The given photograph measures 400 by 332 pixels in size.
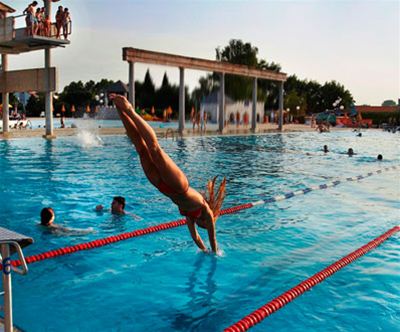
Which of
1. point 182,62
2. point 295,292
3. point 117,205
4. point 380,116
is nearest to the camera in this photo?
point 295,292

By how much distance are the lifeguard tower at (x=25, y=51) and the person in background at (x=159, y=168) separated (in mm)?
16741

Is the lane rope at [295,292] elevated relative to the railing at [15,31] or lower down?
lower down

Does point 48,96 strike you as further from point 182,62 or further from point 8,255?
point 8,255

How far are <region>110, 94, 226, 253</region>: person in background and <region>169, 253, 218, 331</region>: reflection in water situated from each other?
54 cm

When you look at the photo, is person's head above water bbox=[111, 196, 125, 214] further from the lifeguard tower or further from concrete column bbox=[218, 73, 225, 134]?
concrete column bbox=[218, 73, 225, 134]

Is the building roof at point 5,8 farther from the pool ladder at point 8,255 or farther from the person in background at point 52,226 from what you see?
the pool ladder at point 8,255

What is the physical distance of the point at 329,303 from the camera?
13.5 ft

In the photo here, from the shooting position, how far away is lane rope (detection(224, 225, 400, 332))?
11.4ft

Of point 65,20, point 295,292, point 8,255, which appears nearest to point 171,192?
point 295,292

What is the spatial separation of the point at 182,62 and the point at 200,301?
73.3ft

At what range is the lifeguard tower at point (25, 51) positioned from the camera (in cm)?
1933

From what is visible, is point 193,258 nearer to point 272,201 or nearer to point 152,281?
point 152,281

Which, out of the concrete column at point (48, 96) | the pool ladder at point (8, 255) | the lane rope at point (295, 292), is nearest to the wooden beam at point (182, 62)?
the concrete column at point (48, 96)

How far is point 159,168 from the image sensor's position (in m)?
3.83
